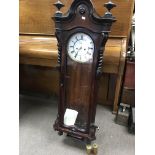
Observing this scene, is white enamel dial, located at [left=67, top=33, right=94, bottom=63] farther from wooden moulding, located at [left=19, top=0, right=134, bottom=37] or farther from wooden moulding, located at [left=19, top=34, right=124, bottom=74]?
wooden moulding, located at [left=19, top=0, right=134, bottom=37]

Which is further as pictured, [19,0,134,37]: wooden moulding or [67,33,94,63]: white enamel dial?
[19,0,134,37]: wooden moulding

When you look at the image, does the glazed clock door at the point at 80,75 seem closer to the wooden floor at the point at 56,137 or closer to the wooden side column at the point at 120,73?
the wooden floor at the point at 56,137

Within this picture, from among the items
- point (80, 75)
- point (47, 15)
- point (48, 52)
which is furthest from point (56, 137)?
point (47, 15)

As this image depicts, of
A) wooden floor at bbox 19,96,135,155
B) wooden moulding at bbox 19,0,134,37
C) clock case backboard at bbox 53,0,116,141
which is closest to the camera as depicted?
clock case backboard at bbox 53,0,116,141

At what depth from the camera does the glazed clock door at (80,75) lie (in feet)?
4.32

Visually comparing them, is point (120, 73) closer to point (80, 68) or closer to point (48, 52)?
point (80, 68)

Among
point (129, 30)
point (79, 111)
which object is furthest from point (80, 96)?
point (129, 30)

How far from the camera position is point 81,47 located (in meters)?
1.32

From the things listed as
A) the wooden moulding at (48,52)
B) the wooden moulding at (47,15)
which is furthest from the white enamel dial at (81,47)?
the wooden moulding at (47,15)

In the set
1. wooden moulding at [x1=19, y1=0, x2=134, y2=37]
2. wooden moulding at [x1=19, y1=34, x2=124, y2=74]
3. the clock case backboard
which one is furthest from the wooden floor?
wooden moulding at [x1=19, y1=0, x2=134, y2=37]

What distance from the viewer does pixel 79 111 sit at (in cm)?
149

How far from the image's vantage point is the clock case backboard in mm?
1217

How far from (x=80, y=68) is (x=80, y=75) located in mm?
54
